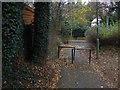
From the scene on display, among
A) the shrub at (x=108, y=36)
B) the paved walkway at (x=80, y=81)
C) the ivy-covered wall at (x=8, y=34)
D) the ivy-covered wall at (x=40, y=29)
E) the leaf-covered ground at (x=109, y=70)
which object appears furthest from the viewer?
the shrub at (x=108, y=36)

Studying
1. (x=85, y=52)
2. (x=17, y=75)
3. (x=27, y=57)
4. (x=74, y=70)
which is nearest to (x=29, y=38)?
(x=27, y=57)

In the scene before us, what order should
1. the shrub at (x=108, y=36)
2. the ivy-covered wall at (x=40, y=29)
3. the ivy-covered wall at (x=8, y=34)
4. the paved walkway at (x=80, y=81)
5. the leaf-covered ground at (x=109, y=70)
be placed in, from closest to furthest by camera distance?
the ivy-covered wall at (x=8, y=34)
the paved walkway at (x=80, y=81)
the leaf-covered ground at (x=109, y=70)
the ivy-covered wall at (x=40, y=29)
the shrub at (x=108, y=36)

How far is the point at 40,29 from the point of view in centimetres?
1139

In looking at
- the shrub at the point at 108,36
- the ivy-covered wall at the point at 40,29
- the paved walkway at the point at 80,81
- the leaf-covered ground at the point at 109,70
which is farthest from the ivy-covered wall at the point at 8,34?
the shrub at the point at 108,36

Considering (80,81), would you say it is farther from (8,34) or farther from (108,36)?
(108,36)

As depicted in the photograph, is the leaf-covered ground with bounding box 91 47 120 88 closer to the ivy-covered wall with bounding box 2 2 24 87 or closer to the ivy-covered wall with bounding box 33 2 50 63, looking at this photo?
the ivy-covered wall with bounding box 33 2 50 63

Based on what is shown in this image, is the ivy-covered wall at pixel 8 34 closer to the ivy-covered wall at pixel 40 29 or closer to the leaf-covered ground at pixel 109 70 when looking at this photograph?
the leaf-covered ground at pixel 109 70

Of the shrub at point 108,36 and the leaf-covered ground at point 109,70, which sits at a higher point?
the shrub at point 108,36

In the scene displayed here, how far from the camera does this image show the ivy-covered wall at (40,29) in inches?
447

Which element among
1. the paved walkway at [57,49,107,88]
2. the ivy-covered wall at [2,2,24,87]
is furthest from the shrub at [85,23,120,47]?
the ivy-covered wall at [2,2,24,87]

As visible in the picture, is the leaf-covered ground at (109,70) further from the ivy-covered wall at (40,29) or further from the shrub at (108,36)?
the ivy-covered wall at (40,29)

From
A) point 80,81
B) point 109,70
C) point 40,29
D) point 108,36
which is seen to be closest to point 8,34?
point 80,81

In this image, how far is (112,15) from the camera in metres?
26.9

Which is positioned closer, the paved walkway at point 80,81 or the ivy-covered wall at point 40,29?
the paved walkway at point 80,81
